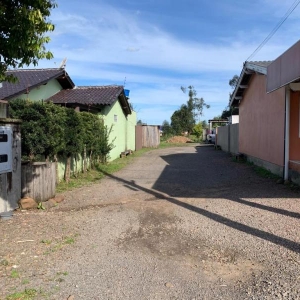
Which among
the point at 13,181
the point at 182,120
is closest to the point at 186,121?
the point at 182,120

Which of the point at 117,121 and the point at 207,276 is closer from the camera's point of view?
the point at 207,276

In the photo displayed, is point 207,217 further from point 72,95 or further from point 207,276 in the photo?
point 72,95

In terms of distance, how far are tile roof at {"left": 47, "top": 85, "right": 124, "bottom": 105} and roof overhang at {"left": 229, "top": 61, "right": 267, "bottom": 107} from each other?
6412 mm

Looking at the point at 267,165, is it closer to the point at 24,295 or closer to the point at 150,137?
the point at 24,295

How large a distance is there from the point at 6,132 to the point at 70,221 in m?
2.11

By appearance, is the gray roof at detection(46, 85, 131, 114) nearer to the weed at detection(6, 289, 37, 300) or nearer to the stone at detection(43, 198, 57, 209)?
the stone at detection(43, 198, 57, 209)

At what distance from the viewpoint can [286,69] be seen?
791 centimetres

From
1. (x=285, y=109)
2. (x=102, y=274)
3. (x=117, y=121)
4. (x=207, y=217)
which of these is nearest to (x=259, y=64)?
(x=285, y=109)

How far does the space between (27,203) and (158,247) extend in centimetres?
353

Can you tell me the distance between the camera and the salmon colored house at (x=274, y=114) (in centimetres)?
837

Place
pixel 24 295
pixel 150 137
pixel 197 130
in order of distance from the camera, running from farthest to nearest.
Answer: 1. pixel 197 130
2. pixel 150 137
3. pixel 24 295

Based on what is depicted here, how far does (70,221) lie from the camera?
6.23 meters

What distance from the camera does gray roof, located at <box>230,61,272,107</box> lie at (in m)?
12.3

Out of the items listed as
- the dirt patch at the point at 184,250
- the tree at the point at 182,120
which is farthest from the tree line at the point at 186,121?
the dirt patch at the point at 184,250
